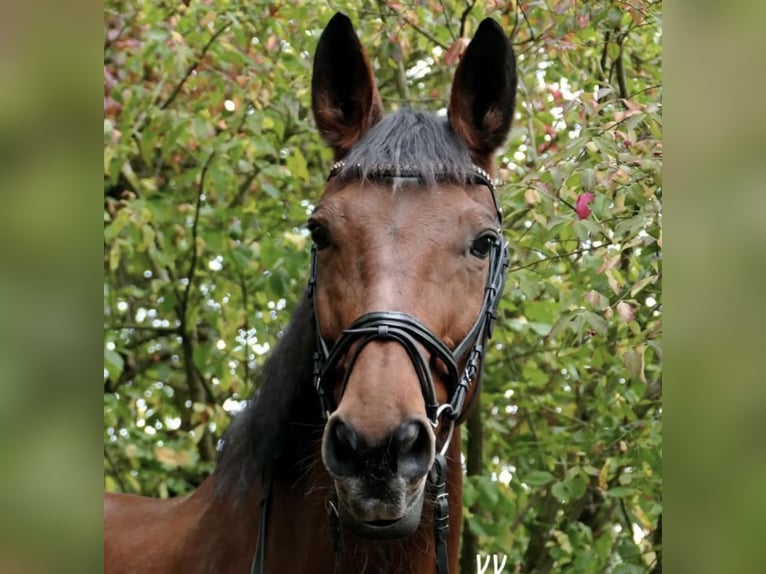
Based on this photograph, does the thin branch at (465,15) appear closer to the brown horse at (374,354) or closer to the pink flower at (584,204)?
the pink flower at (584,204)

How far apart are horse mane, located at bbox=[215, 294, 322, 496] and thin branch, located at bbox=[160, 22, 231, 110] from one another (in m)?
2.87

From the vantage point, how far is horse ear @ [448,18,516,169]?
2955 mm

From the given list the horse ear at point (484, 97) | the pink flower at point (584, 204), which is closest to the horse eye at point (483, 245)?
the horse ear at point (484, 97)

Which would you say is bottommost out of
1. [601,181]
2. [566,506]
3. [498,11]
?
[566,506]

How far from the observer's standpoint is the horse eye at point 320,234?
2658 mm

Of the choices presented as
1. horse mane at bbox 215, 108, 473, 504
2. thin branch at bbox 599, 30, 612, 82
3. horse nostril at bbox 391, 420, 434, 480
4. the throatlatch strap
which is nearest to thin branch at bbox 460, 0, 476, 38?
thin branch at bbox 599, 30, 612, 82

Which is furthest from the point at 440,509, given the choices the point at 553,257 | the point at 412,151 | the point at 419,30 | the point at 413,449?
the point at 419,30

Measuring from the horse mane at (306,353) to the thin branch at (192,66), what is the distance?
2771 mm

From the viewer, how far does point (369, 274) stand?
2.47 metres

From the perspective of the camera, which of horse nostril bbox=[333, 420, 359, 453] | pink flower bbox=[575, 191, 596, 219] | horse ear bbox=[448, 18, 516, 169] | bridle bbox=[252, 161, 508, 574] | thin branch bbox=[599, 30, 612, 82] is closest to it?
horse nostril bbox=[333, 420, 359, 453]

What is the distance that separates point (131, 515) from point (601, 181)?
236 centimetres

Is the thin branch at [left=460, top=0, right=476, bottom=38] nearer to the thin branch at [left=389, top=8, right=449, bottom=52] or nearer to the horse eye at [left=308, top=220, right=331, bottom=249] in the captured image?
the thin branch at [left=389, top=8, right=449, bottom=52]
